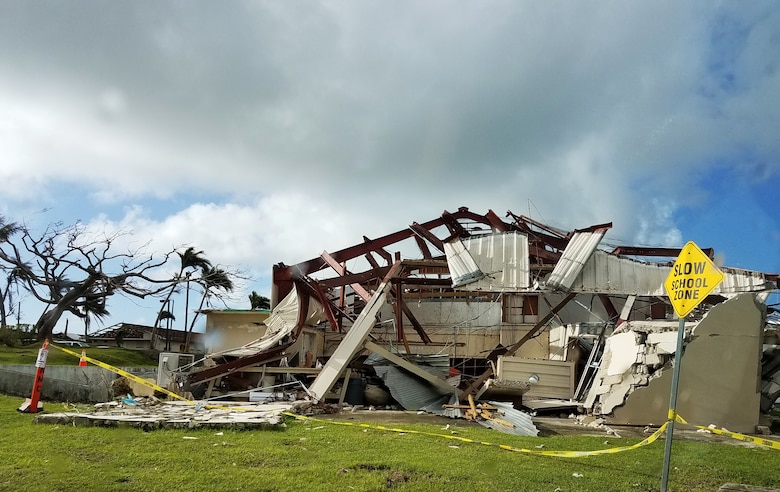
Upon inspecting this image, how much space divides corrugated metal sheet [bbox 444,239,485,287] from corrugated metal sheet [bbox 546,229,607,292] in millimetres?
2141

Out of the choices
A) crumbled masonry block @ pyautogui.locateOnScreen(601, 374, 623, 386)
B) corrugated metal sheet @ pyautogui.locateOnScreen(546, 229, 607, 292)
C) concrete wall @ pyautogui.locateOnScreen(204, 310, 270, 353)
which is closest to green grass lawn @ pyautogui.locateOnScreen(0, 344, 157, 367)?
concrete wall @ pyautogui.locateOnScreen(204, 310, 270, 353)

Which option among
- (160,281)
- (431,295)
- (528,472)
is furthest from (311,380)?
(160,281)

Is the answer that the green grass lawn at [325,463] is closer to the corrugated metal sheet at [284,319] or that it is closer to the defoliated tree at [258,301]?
the corrugated metal sheet at [284,319]

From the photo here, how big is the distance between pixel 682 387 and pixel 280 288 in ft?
42.4

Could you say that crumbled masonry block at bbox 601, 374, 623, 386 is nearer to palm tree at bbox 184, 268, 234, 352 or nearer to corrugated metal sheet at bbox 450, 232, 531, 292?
corrugated metal sheet at bbox 450, 232, 531, 292

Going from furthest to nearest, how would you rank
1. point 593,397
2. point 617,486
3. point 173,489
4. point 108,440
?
point 593,397 → point 108,440 → point 617,486 → point 173,489

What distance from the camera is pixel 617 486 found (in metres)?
6.22

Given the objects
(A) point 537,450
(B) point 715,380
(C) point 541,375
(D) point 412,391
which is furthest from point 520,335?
(A) point 537,450

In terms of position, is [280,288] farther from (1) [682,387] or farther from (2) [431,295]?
(1) [682,387]

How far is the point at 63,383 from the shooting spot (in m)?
14.9

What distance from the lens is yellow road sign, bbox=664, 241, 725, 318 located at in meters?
5.49

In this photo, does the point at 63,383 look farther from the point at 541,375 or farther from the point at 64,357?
the point at 541,375

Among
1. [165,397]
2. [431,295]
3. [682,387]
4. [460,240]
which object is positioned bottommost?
[165,397]

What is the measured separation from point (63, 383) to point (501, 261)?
41.7 feet
